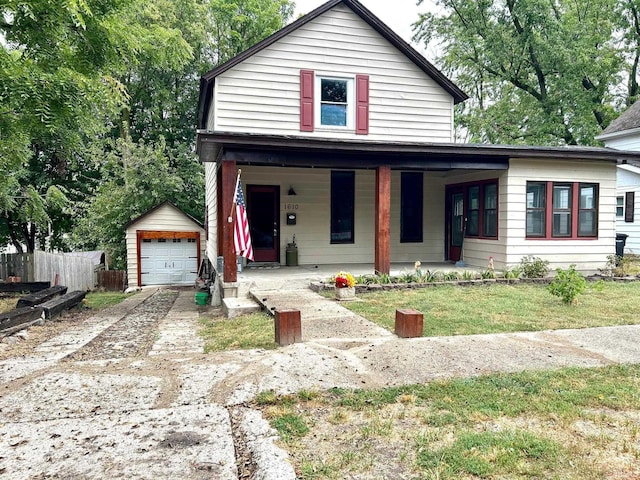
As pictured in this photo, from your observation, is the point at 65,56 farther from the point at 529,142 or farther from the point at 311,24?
the point at 529,142

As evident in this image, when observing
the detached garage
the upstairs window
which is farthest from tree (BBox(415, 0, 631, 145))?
the detached garage

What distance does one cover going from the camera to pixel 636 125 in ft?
59.1

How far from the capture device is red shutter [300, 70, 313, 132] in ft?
38.1

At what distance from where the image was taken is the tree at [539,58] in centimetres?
2077

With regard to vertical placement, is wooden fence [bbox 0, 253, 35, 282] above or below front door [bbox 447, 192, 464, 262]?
below

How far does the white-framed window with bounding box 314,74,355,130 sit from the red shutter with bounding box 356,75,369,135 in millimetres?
139

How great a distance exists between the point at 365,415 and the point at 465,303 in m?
4.92

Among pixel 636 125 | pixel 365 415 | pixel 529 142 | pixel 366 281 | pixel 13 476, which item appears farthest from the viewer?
pixel 529 142

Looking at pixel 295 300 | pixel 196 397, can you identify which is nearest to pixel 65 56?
pixel 295 300

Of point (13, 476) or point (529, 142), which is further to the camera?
point (529, 142)

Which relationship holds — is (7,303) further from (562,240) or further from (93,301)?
(562,240)

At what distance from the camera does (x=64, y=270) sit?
1480 centimetres

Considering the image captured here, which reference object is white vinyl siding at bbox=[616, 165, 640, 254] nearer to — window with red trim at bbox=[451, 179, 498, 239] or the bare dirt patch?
window with red trim at bbox=[451, 179, 498, 239]

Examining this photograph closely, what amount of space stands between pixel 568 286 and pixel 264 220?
7482 mm
